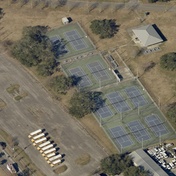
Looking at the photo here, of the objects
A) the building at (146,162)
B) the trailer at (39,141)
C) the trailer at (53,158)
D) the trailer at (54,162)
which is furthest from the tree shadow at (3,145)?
the building at (146,162)

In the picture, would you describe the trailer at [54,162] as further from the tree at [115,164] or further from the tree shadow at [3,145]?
the tree shadow at [3,145]

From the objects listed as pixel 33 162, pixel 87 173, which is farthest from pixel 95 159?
pixel 33 162

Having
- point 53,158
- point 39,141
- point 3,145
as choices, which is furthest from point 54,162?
point 3,145

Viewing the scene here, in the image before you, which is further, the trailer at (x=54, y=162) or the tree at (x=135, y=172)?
the trailer at (x=54, y=162)

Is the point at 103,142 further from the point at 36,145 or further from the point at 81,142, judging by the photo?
the point at 36,145

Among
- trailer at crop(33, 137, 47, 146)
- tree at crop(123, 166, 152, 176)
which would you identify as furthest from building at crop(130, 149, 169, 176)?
trailer at crop(33, 137, 47, 146)

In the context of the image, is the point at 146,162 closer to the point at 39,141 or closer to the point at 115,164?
the point at 115,164
